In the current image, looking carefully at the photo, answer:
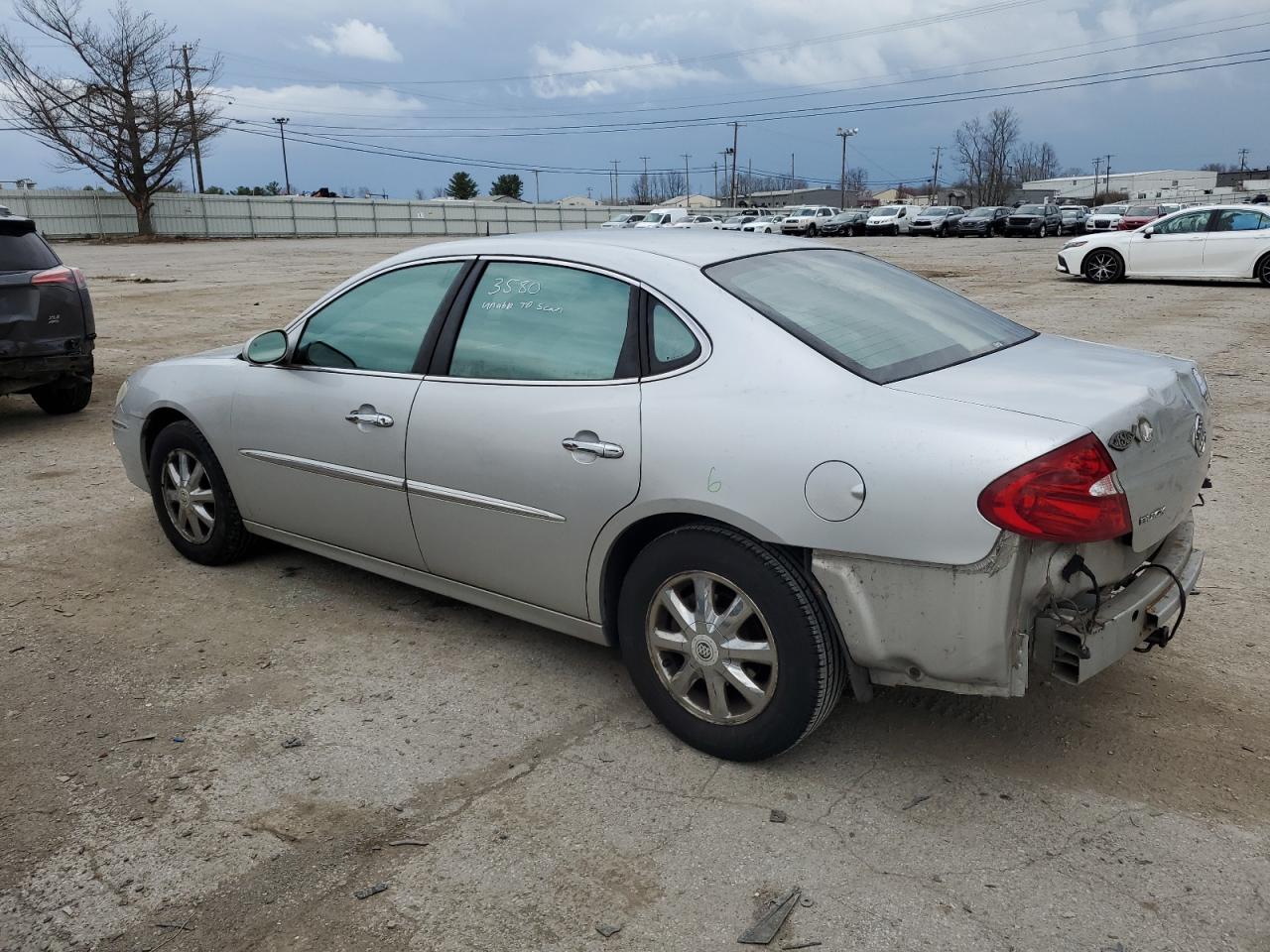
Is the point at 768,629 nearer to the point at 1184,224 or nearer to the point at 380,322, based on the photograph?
the point at 380,322

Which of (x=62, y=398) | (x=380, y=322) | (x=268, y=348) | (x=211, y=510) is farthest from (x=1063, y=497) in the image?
(x=62, y=398)

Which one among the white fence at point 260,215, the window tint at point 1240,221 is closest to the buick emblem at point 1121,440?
the window tint at point 1240,221

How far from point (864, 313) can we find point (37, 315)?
6.93 metres

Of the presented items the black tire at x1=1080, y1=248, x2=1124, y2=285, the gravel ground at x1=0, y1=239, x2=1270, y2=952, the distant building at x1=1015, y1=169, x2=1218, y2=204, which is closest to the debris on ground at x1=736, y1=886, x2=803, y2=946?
the gravel ground at x1=0, y1=239, x2=1270, y2=952

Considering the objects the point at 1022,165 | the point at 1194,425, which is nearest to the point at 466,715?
the point at 1194,425

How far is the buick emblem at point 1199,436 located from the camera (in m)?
3.27

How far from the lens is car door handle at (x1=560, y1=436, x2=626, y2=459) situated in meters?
3.31

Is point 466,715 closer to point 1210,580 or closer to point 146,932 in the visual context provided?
point 146,932

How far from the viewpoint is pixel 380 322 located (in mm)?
4254

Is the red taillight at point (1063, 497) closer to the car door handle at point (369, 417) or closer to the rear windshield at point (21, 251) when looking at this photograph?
the car door handle at point (369, 417)

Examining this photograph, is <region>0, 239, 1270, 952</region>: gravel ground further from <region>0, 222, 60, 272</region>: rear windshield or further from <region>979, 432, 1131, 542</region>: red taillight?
<region>0, 222, 60, 272</region>: rear windshield

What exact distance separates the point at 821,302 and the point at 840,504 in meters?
0.94

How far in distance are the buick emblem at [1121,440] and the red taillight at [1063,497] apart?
5 centimetres

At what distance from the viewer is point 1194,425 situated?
329cm
